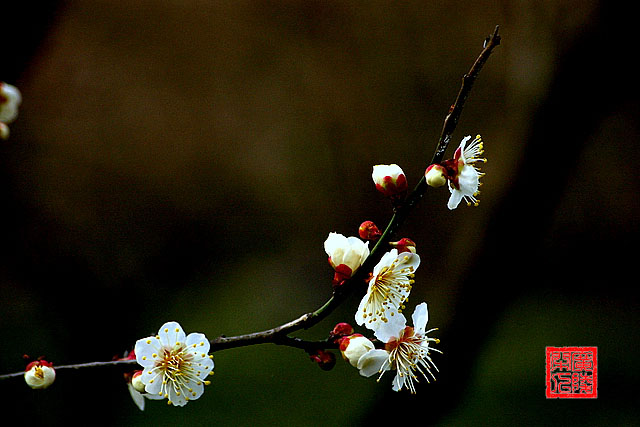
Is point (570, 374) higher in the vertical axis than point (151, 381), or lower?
→ higher

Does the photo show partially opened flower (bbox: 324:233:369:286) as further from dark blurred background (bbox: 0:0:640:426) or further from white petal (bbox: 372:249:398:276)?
dark blurred background (bbox: 0:0:640:426)

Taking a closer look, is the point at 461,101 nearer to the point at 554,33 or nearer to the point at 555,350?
the point at 555,350

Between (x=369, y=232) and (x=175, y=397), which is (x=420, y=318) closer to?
(x=369, y=232)

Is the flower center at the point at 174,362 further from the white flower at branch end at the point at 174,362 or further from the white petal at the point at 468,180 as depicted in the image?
the white petal at the point at 468,180

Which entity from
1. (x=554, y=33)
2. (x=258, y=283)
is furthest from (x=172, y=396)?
(x=554, y=33)

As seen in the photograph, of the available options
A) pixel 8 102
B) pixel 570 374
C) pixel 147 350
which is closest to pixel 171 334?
pixel 147 350

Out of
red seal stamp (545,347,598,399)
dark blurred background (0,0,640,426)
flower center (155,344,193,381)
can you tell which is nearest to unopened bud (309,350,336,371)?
flower center (155,344,193,381)
